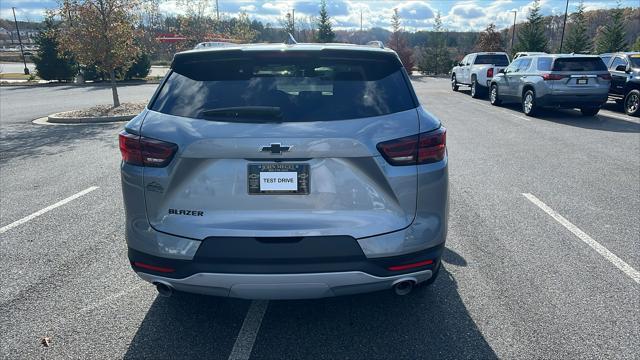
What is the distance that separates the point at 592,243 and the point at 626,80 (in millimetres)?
12064

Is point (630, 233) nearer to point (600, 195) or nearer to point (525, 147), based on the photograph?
point (600, 195)

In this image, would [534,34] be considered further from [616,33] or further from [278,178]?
[278,178]

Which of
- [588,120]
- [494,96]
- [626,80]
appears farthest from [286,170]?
[494,96]

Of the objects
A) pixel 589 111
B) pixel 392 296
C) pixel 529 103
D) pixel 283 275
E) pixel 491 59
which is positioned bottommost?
pixel 589 111

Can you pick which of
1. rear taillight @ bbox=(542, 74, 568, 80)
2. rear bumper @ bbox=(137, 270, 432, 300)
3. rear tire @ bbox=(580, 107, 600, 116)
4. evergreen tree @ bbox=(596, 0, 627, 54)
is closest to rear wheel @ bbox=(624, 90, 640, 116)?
rear tire @ bbox=(580, 107, 600, 116)

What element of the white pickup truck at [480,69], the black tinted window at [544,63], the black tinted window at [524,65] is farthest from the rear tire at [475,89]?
the black tinted window at [544,63]

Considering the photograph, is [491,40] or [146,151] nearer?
[146,151]

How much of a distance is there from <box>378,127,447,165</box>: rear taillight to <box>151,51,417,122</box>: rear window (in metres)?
0.21

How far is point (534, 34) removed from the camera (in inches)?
1639

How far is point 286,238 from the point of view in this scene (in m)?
2.53

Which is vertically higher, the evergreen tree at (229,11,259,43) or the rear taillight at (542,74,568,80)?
the evergreen tree at (229,11,259,43)

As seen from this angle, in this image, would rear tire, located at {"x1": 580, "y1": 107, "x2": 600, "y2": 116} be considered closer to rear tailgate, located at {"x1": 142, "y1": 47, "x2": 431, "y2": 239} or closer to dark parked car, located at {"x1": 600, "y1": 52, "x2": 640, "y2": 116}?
dark parked car, located at {"x1": 600, "y1": 52, "x2": 640, "y2": 116}

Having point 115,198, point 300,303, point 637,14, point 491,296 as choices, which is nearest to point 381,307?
point 300,303

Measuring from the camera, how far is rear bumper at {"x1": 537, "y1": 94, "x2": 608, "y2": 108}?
13.1m
